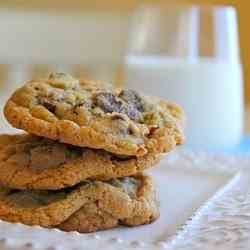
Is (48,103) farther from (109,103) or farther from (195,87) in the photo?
(195,87)

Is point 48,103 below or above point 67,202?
above

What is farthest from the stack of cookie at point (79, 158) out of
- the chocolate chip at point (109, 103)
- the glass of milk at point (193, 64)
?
the glass of milk at point (193, 64)

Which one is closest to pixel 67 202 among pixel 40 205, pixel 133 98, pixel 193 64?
pixel 40 205

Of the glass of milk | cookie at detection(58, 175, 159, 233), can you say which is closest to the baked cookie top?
cookie at detection(58, 175, 159, 233)

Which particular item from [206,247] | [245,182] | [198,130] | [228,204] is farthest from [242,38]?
[206,247]

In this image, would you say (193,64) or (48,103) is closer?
(48,103)

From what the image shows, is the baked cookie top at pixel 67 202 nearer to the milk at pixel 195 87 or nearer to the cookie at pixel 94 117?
the cookie at pixel 94 117

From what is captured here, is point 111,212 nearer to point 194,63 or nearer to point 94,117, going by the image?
point 94,117
